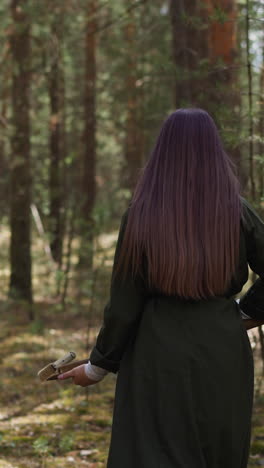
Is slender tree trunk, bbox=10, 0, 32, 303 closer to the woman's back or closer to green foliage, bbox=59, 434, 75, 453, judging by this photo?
green foliage, bbox=59, 434, 75, 453

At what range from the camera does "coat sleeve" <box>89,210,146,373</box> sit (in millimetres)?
2865

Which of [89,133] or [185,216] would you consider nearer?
[185,216]

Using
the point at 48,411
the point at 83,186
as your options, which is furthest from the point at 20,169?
the point at 48,411

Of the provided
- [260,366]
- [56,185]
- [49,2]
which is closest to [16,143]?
[49,2]

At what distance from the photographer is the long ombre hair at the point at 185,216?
9.09ft

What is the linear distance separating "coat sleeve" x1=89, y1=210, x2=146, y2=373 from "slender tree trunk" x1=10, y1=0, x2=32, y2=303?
925cm

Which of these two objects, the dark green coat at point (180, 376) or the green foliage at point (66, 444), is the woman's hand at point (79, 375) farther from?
the green foliage at point (66, 444)

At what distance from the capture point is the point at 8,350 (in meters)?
9.63

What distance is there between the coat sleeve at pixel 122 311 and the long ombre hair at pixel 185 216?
0.05 metres

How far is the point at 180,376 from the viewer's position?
2791 mm

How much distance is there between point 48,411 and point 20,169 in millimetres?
6292

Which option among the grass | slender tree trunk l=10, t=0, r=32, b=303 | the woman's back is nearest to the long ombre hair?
the woman's back

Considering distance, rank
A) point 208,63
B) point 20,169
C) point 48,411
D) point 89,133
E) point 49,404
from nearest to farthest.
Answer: point 208,63, point 48,411, point 49,404, point 20,169, point 89,133

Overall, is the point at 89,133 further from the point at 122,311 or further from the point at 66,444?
the point at 122,311
